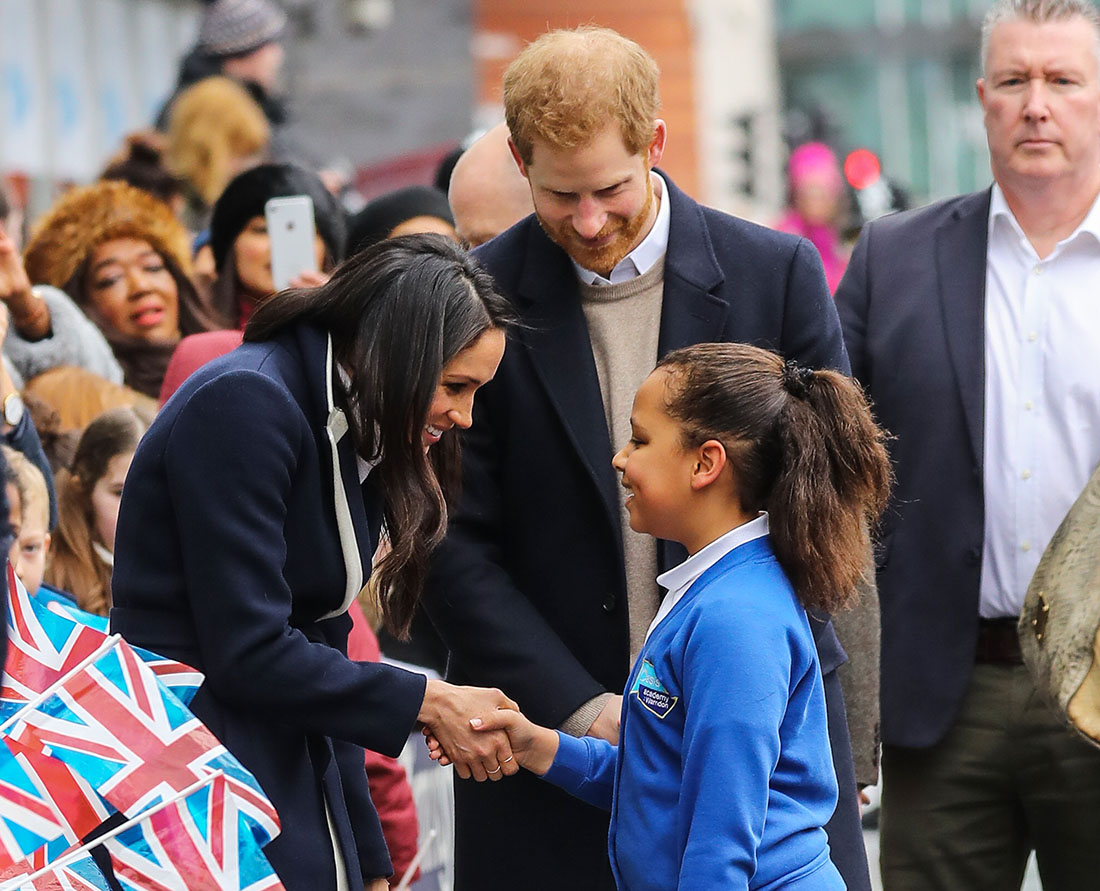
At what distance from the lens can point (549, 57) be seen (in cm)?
359

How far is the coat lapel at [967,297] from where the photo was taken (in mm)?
4395

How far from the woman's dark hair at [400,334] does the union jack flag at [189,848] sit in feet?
2.26

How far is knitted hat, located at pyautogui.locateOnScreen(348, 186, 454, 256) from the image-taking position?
6.04m

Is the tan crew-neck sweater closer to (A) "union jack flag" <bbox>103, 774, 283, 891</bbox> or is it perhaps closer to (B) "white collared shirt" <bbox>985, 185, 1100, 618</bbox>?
(B) "white collared shirt" <bbox>985, 185, 1100, 618</bbox>

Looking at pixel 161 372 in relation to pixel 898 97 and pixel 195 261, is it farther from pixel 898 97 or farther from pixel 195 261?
pixel 898 97

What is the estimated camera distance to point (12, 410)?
15.3 ft

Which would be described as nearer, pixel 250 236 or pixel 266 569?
pixel 266 569

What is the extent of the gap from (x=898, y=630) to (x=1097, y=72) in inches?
53.0

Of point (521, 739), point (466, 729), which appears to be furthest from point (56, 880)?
point (521, 739)

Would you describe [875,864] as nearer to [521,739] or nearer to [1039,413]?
[1039,413]

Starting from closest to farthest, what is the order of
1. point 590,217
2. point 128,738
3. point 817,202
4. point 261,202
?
point 128,738, point 590,217, point 261,202, point 817,202

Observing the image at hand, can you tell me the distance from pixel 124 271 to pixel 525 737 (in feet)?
11.1

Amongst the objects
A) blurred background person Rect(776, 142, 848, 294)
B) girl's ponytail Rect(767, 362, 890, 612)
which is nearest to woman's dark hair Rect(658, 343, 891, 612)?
girl's ponytail Rect(767, 362, 890, 612)

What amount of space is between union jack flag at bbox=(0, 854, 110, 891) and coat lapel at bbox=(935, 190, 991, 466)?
2.38 metres
